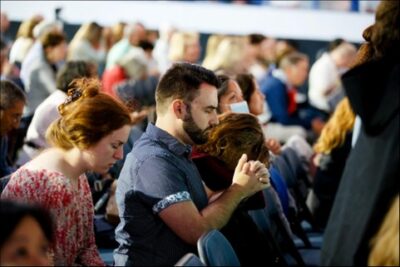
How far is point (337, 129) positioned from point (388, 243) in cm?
376

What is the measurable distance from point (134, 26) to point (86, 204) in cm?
713

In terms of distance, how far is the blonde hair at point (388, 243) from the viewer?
2.72 m

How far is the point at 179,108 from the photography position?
4.08m

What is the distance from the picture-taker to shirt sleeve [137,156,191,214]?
3750mm

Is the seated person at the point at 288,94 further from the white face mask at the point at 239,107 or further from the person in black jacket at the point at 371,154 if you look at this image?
the person in black jacket at the point at 371,154

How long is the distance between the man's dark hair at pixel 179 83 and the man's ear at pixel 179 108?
2 cm

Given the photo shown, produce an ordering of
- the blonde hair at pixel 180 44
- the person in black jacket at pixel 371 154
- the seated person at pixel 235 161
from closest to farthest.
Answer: the person in black jacket at pixel 371 154
the seated person at pixel 235 161
the blonde hair at pixel 180 44

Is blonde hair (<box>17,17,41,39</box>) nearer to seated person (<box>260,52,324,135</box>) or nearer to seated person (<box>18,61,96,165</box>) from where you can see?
seated person (<box>260,52,324,135</box>)

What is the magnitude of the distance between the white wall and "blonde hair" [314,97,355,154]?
15.6ft

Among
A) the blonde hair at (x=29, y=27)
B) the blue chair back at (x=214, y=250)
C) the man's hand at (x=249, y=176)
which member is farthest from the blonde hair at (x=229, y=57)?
the blue chair back at (x=214, y=250)

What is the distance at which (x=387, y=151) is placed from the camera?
2.83 metres

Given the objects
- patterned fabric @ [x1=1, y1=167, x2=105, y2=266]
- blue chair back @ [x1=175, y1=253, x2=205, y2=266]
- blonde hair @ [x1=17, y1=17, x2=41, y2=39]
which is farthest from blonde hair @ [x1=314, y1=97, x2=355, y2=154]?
blonde hair @ [x1=17, y1=17, x2=41, y2=39]

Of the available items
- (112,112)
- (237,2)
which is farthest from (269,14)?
(112,112)

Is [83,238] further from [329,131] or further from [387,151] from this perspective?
[329,131]
